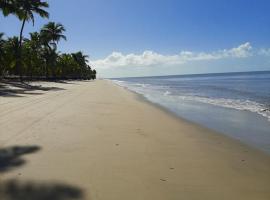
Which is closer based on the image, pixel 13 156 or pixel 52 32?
pixel 13 156

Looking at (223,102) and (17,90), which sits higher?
(17,90)

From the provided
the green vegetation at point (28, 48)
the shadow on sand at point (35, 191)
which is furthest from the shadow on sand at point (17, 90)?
the shadow on sand at point (35, 191)

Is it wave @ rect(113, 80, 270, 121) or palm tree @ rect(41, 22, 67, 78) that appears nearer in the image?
wave @ rect(113, 80, 270, 121)

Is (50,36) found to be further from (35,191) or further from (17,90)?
(35,191)

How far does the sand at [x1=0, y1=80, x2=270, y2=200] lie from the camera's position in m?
5.14

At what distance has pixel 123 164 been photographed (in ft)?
22.0

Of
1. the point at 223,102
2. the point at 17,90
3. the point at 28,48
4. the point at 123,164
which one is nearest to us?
the point at 123,164

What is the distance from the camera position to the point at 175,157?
24.4ft

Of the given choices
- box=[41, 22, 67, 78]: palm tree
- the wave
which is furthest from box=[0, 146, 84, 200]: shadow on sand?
box=[41, 22, 67, 78]: palm tree

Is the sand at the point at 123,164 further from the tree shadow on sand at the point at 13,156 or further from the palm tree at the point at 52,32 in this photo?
the palm tree at the point at 52,32

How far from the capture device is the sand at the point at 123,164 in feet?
16.9

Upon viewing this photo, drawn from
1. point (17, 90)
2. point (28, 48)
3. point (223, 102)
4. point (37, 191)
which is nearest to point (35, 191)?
point (37, 191)

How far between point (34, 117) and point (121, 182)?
7642 millimetres

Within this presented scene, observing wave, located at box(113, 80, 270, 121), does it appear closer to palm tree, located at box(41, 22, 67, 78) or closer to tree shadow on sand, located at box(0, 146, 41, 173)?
tree shadow on sand, located at box(0, 146, 41, 173)
